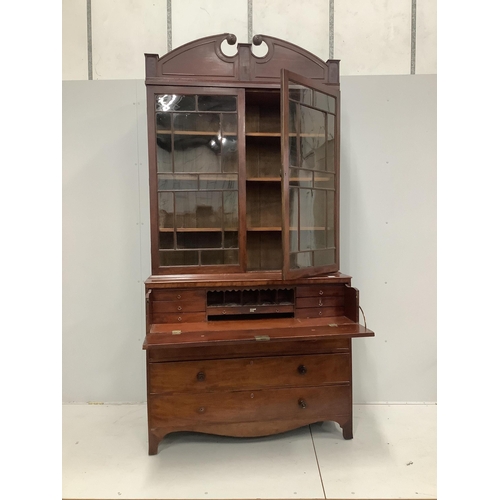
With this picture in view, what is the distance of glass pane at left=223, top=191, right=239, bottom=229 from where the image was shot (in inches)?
77.0

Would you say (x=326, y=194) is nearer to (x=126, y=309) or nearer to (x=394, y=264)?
(x=394, y=264)

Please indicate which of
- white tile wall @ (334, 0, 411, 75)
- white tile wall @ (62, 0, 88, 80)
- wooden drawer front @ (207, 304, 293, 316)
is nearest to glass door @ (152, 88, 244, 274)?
wooden drawer front @ (207, 304, 293, 316)

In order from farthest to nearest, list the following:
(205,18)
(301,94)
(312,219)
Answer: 1. (205,18)
2. (312,219)
3. (301,94)

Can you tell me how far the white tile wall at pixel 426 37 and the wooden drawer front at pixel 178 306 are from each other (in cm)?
210

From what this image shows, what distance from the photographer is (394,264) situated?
7.76 feet

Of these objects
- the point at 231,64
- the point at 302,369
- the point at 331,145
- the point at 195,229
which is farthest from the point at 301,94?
the point at 302,369

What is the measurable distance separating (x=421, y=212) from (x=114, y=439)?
94.4 inches

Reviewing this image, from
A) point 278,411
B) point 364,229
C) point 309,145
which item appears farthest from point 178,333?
point 364,229

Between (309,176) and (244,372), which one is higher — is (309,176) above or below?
above

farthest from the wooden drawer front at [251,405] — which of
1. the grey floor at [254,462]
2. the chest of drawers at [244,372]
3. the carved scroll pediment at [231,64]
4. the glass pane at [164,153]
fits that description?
the carved scroll pediment at [231,64]

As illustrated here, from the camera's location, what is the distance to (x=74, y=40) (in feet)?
7.36

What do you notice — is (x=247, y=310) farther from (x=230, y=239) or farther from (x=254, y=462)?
(x=254, y=462)

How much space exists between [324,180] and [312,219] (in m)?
0.24

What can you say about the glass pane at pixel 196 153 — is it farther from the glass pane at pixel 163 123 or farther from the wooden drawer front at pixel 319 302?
the wooden drawer front at pixel 319 302
